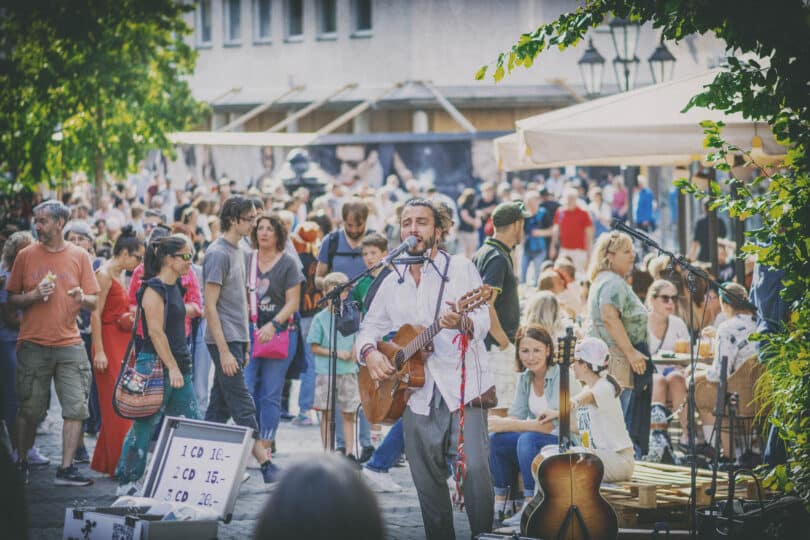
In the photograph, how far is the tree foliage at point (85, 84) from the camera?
20047 mm

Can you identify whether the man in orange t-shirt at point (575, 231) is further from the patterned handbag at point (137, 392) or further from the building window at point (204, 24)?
the building window at point (204, 24)

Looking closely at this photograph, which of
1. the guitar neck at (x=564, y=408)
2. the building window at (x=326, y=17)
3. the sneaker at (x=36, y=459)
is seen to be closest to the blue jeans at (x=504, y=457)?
the guitar neck at (x=564, y=408)

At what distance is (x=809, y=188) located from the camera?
617cm

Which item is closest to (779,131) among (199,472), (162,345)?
(199,472)

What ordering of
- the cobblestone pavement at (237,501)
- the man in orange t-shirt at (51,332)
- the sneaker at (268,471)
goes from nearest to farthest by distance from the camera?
the cobblestone pavement at (237,501), the sneaker at (268,471), the man in orange t-shirt at (51,332)

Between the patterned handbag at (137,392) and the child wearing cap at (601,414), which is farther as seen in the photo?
the patterned handbag at (137,392)

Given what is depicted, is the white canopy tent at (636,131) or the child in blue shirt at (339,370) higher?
the white canopy tent at (636,131)

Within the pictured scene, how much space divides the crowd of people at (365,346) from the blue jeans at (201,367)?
0.19 m

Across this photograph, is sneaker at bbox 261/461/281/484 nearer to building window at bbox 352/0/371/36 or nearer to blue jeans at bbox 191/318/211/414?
blue jeans at bbox 191/318/211/414

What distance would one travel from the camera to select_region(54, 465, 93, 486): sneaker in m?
9.35

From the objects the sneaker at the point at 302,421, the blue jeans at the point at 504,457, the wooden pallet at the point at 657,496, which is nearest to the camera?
the wooden pallet at the point at 657,496

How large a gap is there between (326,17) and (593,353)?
113ft

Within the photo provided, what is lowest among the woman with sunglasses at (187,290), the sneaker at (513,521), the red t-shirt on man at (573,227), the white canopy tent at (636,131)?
the sneaker at (513,521)

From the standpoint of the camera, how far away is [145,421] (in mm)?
8789
